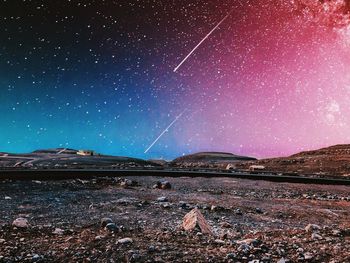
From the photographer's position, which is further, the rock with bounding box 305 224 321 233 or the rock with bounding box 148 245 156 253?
the rock with bounding box 305 224 321 233

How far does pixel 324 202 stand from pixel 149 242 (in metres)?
8.33

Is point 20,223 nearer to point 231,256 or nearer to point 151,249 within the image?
point 151,249

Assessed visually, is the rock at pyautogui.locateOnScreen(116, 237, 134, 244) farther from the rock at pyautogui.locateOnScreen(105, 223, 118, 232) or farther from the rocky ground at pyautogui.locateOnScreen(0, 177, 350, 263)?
the rock at pyautogui.locateOnScreen(105, 223, 118, 232)

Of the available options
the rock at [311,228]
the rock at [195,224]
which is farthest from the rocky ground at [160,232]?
the rock at [195,224]

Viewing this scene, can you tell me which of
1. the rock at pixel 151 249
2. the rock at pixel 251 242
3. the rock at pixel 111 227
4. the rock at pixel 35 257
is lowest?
the rock at pixel 35 257

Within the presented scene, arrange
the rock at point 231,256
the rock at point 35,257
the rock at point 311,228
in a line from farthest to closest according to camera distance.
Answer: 1. the rock at point 311,228
2. the rock at point 231,256
3. the rock at point 35,257

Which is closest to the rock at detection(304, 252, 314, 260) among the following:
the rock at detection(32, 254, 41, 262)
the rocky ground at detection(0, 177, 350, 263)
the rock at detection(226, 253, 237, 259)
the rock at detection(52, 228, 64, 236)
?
the rocky ground at detection(0, 177, 350, 263)

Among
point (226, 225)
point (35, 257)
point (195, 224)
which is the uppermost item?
point (195, 224)

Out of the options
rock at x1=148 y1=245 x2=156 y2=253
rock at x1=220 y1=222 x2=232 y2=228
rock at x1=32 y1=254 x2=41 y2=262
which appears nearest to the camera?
rock at x1=32 y1=254 x2=41 y2=262

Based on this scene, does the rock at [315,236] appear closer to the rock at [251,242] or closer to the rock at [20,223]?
the rock at [251,242]

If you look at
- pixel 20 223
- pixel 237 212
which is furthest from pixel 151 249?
pixel 237 212

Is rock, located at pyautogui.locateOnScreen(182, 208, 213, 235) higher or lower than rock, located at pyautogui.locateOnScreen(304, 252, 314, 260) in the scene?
higher

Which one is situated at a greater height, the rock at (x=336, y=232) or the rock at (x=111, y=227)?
the rock at (x=111, y=227)

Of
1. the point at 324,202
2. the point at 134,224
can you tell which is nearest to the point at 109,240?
the point at 134,224
